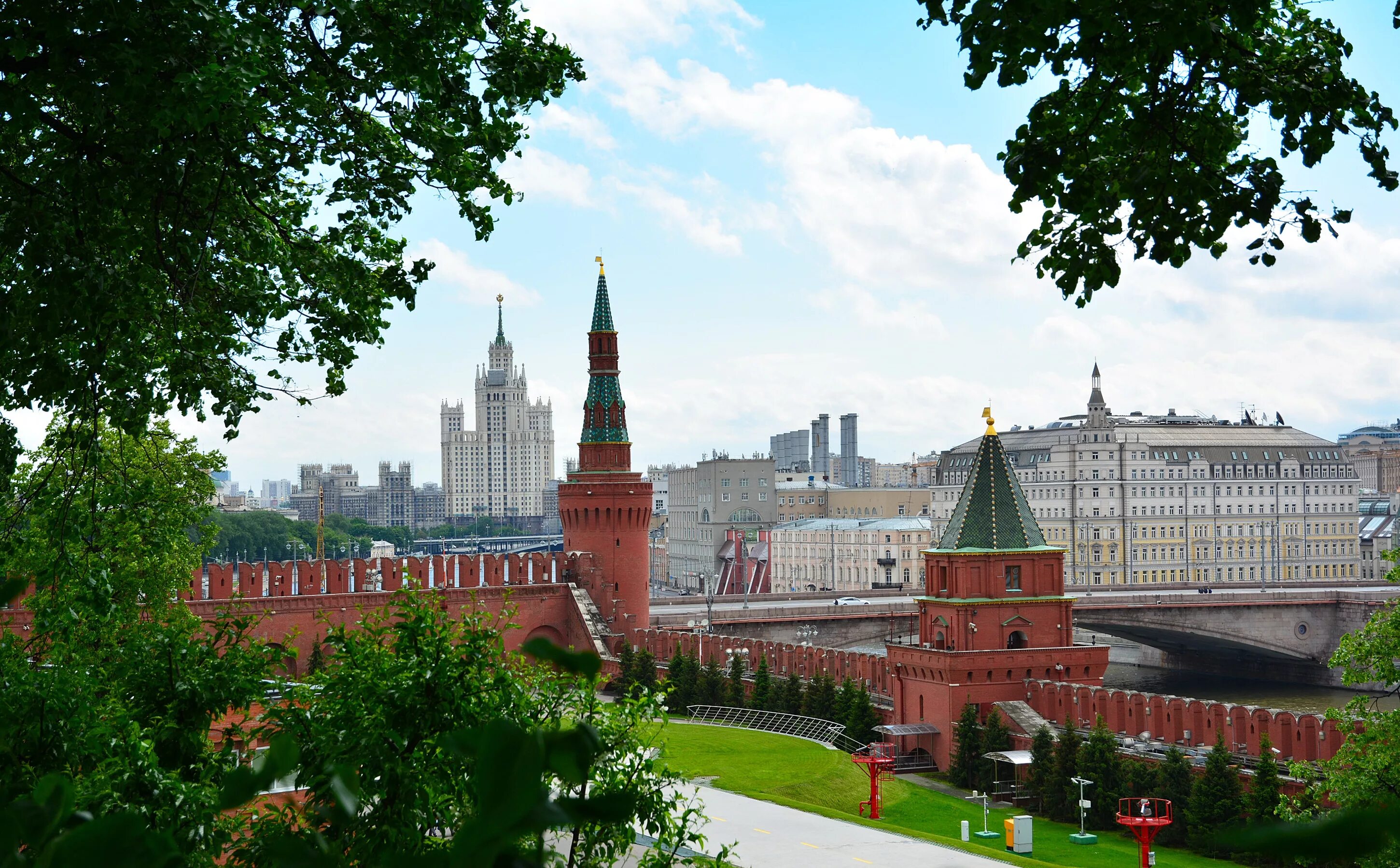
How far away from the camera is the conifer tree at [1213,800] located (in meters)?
25.7

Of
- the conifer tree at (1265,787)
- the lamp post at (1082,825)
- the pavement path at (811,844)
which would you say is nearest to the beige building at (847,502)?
the lamp post at (1082,825)

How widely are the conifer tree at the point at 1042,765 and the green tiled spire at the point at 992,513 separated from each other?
686 centimetres

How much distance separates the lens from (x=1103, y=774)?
28234 millimetres

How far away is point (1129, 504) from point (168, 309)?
82.2 metres

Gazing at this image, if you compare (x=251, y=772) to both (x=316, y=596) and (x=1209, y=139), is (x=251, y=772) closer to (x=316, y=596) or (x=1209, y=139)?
(x=1209, y=139)

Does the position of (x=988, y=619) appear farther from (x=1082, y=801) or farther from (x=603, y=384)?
(x=603, y=384)

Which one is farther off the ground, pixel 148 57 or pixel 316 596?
pixel 148 57

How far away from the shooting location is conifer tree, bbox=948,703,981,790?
3228cm

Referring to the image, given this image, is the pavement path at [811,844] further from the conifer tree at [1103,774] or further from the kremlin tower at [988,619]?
the kremlin tower at [988,619]

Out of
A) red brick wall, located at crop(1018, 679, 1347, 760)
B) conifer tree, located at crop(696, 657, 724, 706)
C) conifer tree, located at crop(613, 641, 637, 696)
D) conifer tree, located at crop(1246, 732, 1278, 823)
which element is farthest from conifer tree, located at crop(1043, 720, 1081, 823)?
conifer tree, located at crop(613, 641, 637, 696)

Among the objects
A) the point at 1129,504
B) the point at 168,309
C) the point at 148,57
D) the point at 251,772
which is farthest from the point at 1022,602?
the point at 1129,504

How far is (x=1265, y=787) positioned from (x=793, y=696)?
46.0ft

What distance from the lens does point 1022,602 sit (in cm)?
3594

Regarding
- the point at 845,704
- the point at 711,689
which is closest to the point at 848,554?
the point at 711,689
